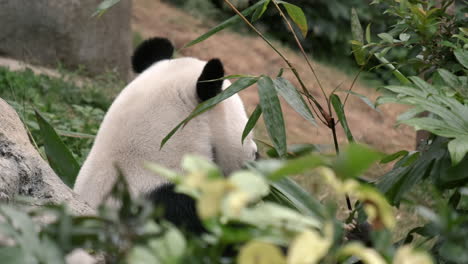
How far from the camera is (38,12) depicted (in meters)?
5.24

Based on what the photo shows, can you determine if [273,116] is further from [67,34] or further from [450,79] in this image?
[67,34]

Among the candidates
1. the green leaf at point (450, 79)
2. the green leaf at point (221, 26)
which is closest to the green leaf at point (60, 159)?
the green leaf at point (221, 26)

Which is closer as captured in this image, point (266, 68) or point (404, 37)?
point (404, 37)

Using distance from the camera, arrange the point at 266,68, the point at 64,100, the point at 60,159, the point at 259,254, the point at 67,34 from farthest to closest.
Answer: the point at 266,68 < the point at 67,34 < the point at 64,100 < the point at 60,159 < the point at 259,254

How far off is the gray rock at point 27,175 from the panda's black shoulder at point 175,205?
490mm

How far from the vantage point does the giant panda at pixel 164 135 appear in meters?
2.30

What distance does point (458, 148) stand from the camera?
1472 mm

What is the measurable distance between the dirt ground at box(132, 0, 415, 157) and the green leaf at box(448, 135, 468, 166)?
14.0ft

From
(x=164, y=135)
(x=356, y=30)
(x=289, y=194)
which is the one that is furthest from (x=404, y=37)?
(x=164, y=135)

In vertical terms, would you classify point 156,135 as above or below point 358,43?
below

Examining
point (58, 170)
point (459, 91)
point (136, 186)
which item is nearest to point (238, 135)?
point (136, 186)

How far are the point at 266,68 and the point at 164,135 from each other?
5.13m

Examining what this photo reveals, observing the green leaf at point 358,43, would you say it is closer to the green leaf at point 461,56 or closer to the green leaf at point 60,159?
the green leaf at point 461,56

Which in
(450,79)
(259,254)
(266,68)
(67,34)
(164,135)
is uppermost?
(259,254)
